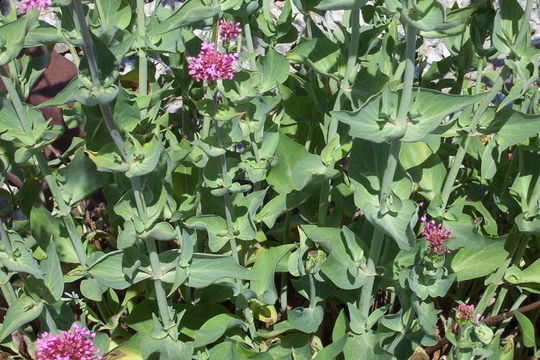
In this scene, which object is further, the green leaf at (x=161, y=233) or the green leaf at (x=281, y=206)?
the green leaf at (x=281, y=206)

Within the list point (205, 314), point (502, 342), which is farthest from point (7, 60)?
point (502, 342)

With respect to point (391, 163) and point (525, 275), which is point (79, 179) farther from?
point (525, 275)

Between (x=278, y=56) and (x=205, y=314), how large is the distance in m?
0.84

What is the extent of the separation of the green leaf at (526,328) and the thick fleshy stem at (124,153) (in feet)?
3.36

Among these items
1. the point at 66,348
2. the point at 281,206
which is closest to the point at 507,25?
the point at 281,206

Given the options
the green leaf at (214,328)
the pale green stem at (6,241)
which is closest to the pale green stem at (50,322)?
the pale green stem at (6,241)

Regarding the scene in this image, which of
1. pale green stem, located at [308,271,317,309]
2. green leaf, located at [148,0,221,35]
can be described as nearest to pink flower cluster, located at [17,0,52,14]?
green leaf, located at [148,0,221,35]

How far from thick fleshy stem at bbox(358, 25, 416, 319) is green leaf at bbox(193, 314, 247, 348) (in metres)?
0.38

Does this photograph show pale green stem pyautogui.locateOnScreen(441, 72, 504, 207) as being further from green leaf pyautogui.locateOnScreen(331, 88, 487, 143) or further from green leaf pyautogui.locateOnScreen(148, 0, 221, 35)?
green leaf pyautogui.locateOnScreen(148, 0, 221, 35)

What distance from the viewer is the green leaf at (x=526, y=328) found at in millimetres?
2096

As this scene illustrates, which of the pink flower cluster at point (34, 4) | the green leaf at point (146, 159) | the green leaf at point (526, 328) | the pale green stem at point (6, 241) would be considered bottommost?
the green leaf at point (526, 328)

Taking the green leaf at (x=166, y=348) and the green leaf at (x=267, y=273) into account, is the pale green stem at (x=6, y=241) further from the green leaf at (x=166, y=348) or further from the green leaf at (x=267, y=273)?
the green leaf at (x=267, y=273)

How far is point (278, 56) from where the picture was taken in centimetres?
207

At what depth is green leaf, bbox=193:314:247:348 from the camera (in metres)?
2.00
